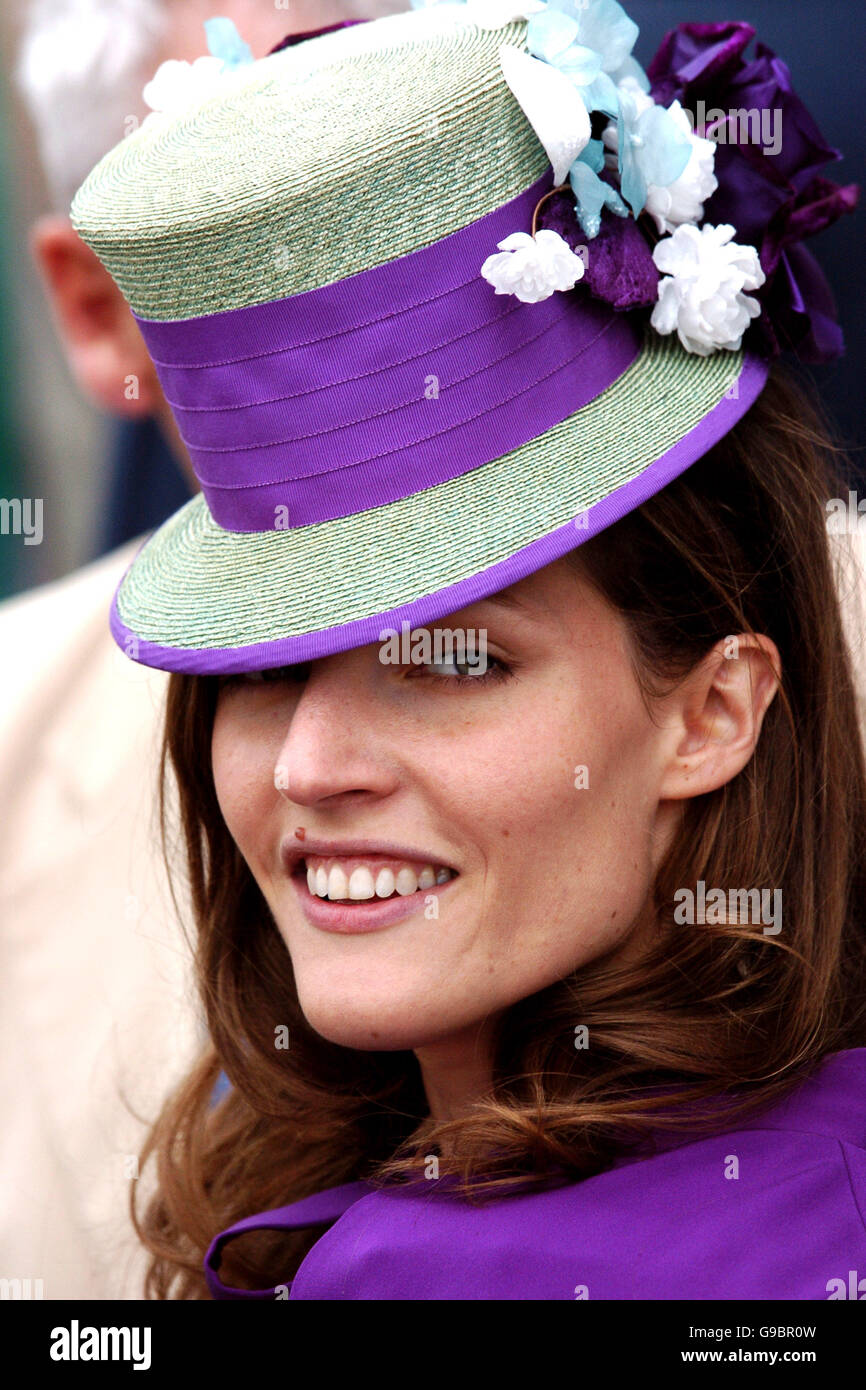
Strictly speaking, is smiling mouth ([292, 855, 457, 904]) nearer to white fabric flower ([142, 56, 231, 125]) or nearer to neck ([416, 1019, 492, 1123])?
neck ([416, 1019, 492, 1123])

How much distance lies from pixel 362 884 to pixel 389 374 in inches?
18.9

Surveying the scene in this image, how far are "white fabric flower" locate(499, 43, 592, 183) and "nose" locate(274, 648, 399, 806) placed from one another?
500mm

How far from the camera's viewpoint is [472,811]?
1388 mm

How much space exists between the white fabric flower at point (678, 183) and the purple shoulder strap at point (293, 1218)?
43.7 inches

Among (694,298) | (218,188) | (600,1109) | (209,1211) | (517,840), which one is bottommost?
(209,1211)

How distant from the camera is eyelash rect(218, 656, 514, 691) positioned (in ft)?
4.61

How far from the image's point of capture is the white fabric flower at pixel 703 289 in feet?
4.94

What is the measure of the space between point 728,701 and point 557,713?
0.23 metres

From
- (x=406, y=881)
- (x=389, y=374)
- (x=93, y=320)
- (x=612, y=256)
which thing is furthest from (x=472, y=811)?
(x=93, y=320)

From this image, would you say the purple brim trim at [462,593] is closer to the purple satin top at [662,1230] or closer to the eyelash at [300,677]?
the eyelash at [300,677]

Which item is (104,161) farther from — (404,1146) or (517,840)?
(404,1146)

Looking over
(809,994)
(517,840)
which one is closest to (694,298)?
(517,840)

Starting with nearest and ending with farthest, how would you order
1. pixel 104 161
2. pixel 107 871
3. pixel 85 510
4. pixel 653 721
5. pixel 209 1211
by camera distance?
pixel 653 721 → pixel 104 161 → pixel 209 1211 → pixel 107 871 → pixel 85 510

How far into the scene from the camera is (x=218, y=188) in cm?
136
